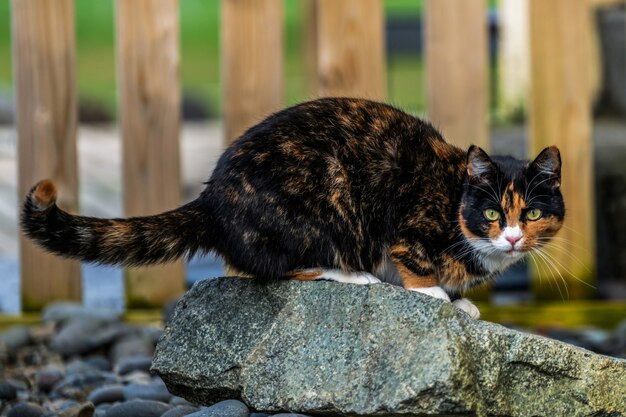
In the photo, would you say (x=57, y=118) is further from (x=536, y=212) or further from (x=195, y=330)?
(x=536, y=212)

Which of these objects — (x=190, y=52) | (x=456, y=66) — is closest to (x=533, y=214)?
(x=456, y=66)

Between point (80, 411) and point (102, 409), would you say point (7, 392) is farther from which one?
point (80, 411)

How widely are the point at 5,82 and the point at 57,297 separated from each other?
1352cm

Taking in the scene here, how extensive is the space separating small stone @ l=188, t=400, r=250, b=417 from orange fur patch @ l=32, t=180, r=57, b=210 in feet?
2.85

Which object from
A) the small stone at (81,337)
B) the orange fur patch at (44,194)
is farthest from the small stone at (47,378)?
the orange fur patch at (44,194)

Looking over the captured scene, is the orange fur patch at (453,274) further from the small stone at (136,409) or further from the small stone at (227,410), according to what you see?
the small stone at (136,409)

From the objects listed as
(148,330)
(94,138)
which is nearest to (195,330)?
(148,330)

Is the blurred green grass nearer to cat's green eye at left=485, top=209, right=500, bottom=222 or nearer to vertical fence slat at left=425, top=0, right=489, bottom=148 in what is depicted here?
vertical fence slat at left=425, top=0, right=489, bottom=148

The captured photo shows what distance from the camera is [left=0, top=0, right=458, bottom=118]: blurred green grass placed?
19.1 m

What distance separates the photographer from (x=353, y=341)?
355cm

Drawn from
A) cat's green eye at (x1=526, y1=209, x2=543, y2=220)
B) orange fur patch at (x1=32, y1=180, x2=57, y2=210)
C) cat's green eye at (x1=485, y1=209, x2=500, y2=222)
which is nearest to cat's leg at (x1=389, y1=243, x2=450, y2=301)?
cat's green eye at (x1=485, y1=209, x2=500, y2=222)

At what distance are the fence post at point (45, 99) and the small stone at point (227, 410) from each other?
7.34 ft

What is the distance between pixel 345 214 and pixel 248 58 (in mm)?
2096

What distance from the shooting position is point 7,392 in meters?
4.68
